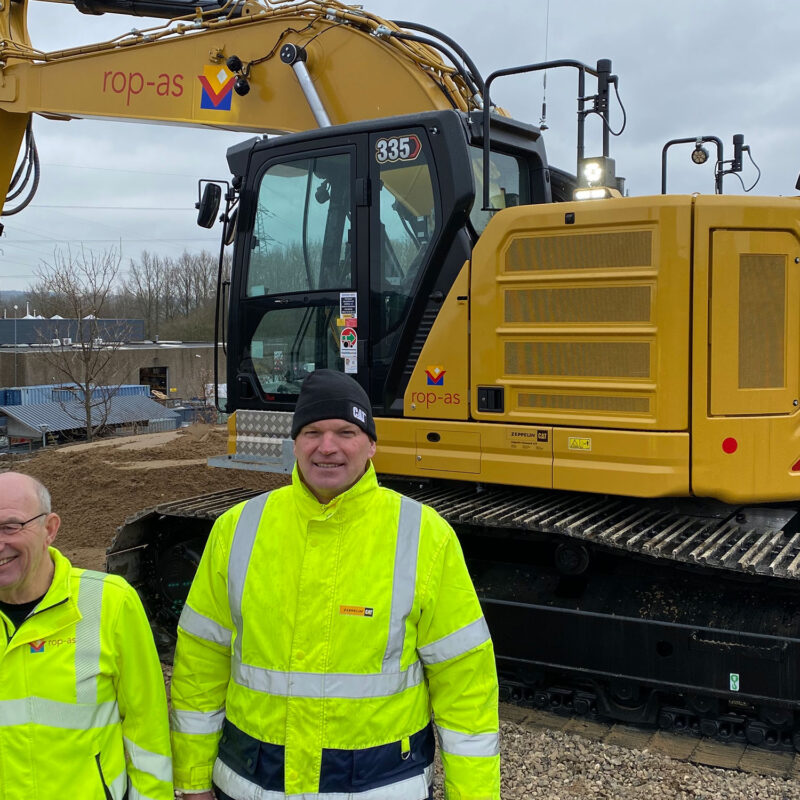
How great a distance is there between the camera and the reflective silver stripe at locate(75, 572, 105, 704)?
2.17m

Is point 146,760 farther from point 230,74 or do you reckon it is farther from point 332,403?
point 230,74

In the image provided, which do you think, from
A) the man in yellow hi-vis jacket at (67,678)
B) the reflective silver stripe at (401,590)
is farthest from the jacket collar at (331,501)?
the man in yellow hi-vis jacket at (67,678)

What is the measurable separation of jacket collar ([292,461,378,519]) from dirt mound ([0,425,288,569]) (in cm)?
482

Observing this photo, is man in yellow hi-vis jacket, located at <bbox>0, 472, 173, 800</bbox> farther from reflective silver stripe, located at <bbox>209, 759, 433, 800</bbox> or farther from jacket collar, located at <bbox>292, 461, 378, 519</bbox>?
jacket collar, located at <bbox>292, 461, 378, 519</bbox>

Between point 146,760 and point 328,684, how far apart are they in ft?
1.74

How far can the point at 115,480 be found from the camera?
37.6 ft

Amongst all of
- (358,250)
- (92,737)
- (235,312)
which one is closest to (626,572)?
(358,250)

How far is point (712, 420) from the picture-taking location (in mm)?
4160

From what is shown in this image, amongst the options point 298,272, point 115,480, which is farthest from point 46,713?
point 115,480

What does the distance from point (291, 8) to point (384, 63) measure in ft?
2.80

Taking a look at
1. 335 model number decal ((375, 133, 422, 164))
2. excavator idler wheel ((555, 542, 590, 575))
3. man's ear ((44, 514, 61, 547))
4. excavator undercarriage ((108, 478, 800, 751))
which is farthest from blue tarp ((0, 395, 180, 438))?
man's ear ((44, 514, 61, 547))

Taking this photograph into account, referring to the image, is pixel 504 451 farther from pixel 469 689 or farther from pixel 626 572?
pixel 469 689

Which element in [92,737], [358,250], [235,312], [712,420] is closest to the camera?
[92,737]

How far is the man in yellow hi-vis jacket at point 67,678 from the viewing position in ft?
6.97
